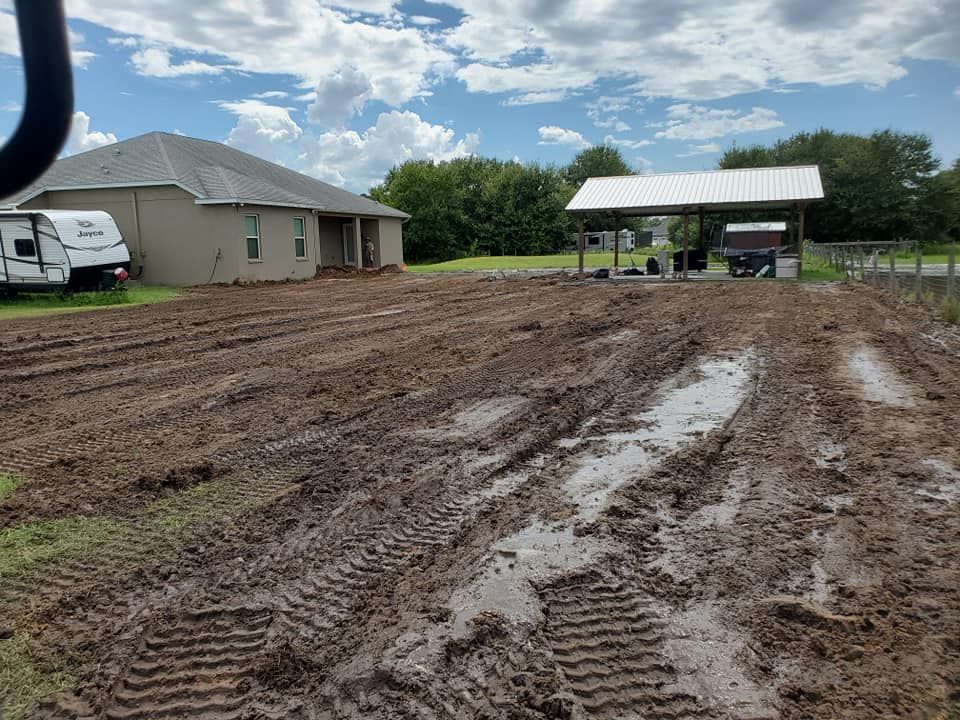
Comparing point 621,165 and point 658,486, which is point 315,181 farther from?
point 621,165

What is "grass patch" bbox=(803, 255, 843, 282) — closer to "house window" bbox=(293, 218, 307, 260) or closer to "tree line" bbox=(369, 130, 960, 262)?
"tree line" bbox=(369, 130, 960, 262)

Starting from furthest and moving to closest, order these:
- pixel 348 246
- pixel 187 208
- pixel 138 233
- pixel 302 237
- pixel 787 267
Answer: pixel 348 246 < pixel 302 237 < pixel 787 267 < pixel 138 233 < pixel 187 208

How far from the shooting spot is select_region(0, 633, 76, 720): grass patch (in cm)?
253

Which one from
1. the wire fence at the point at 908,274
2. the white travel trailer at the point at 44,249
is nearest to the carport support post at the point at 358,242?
the white travel trailer at the point at 44,249

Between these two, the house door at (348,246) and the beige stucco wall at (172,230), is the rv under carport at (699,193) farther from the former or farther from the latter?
the beige stucco wall at (172,230)

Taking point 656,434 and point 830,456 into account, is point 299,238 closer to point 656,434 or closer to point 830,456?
point 656,434

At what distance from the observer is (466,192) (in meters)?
55.7

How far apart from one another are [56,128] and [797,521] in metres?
4.12

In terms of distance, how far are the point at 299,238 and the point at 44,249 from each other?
10.2 m

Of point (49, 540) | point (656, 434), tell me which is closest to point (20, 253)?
point (49, 540)

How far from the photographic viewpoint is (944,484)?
4605 millimetres

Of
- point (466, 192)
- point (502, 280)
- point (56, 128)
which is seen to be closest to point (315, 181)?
point (502, 280)

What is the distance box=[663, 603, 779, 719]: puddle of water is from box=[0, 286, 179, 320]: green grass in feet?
52.7

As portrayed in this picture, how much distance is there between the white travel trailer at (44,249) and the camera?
17.5 m
